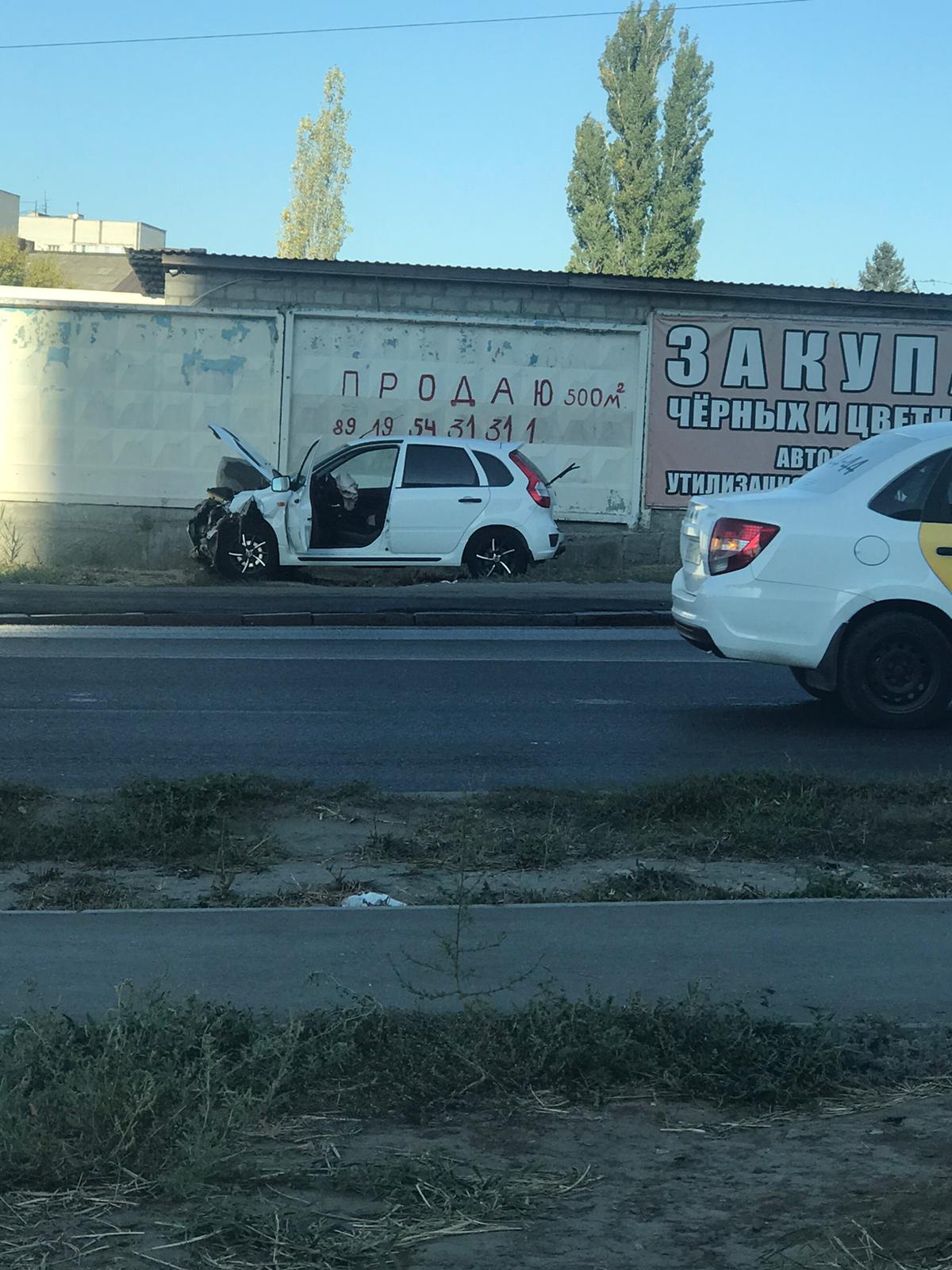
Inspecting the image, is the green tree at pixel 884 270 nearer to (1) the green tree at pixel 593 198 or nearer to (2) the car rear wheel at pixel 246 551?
(1) the green tree at pixel 593 198

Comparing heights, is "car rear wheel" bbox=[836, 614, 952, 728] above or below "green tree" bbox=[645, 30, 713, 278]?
below

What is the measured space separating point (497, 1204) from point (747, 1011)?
142cm

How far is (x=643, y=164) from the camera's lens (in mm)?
65125

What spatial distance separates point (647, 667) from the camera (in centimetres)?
1250

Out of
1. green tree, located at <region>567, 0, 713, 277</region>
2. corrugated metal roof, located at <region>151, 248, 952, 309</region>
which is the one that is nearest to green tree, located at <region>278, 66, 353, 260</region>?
green tree, located at <region>567, 0, 713, 277</region>

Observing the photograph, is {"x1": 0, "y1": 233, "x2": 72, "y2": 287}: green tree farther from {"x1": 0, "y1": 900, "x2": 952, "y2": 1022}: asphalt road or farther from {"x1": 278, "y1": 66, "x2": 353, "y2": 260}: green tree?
{"x1": 0, "y1": 900, "x2": 952, "y2": 1022}: asphalt road

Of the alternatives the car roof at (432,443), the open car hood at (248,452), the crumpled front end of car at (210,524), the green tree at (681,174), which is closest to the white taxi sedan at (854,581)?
the car roof at (432,443)

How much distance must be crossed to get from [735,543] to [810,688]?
1.25m

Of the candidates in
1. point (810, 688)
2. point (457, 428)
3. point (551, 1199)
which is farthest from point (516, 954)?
point (457, 428)

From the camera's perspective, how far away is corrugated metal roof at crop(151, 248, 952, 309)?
21328 mm

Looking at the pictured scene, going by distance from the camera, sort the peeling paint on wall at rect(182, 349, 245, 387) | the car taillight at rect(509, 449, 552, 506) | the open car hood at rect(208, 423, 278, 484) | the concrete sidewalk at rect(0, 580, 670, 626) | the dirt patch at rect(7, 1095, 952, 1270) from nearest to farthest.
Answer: the dirt patch at rect(7, 1095, 952, 1270), the concrete sidewalk at rect(0, 580, 670, 626), the open car hood at rect(208, 423, 278, 484), the car taillight at rect(509, 449, 552, 506), the peeling paint on wall at rect(182, 349, 245, 387)

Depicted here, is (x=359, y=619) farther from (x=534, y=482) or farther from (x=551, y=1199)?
(x=551, y=1199)

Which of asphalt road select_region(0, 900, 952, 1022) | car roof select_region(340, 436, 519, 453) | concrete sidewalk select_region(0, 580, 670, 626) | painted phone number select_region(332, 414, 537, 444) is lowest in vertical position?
asphalt road select_region(0, 900, 952, 1022)

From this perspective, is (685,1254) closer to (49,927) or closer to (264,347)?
(49,927)
